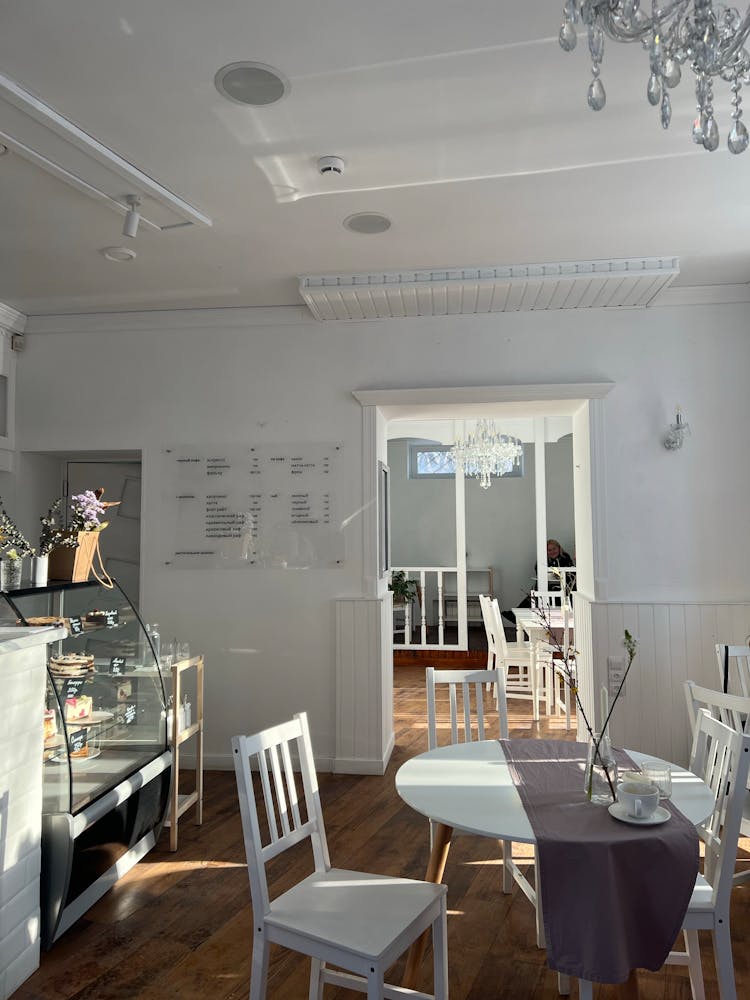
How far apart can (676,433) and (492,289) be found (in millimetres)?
1401

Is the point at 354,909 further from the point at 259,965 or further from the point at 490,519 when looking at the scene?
the point at 490,519

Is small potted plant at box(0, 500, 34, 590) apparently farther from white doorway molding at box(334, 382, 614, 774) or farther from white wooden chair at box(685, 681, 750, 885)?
white wooden chair at box(685, 681, 750, 885)

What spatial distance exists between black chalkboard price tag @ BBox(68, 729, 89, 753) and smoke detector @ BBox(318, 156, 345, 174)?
2.45 m

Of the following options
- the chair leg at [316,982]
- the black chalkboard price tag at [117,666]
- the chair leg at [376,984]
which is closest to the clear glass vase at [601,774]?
the chair leg at [376,984]

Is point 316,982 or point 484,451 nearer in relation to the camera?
point 316,982

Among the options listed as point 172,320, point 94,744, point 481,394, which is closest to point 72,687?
point 94,744

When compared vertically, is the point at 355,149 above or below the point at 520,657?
above

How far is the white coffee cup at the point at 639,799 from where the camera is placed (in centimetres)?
196

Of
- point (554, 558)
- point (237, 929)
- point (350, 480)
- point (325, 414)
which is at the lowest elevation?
point (237, 929)

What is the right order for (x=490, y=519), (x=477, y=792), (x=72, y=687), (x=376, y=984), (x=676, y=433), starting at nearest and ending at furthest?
(x=376, y=984)
(x=477, y=792)
(x=72, y=687)
(x=676, y=433)
(x=490, y=519)

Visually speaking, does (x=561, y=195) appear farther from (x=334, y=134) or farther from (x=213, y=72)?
(x=213, y=72)

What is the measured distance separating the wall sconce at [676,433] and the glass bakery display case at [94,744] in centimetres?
318

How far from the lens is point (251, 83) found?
2.52m

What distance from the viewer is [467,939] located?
106 inches
